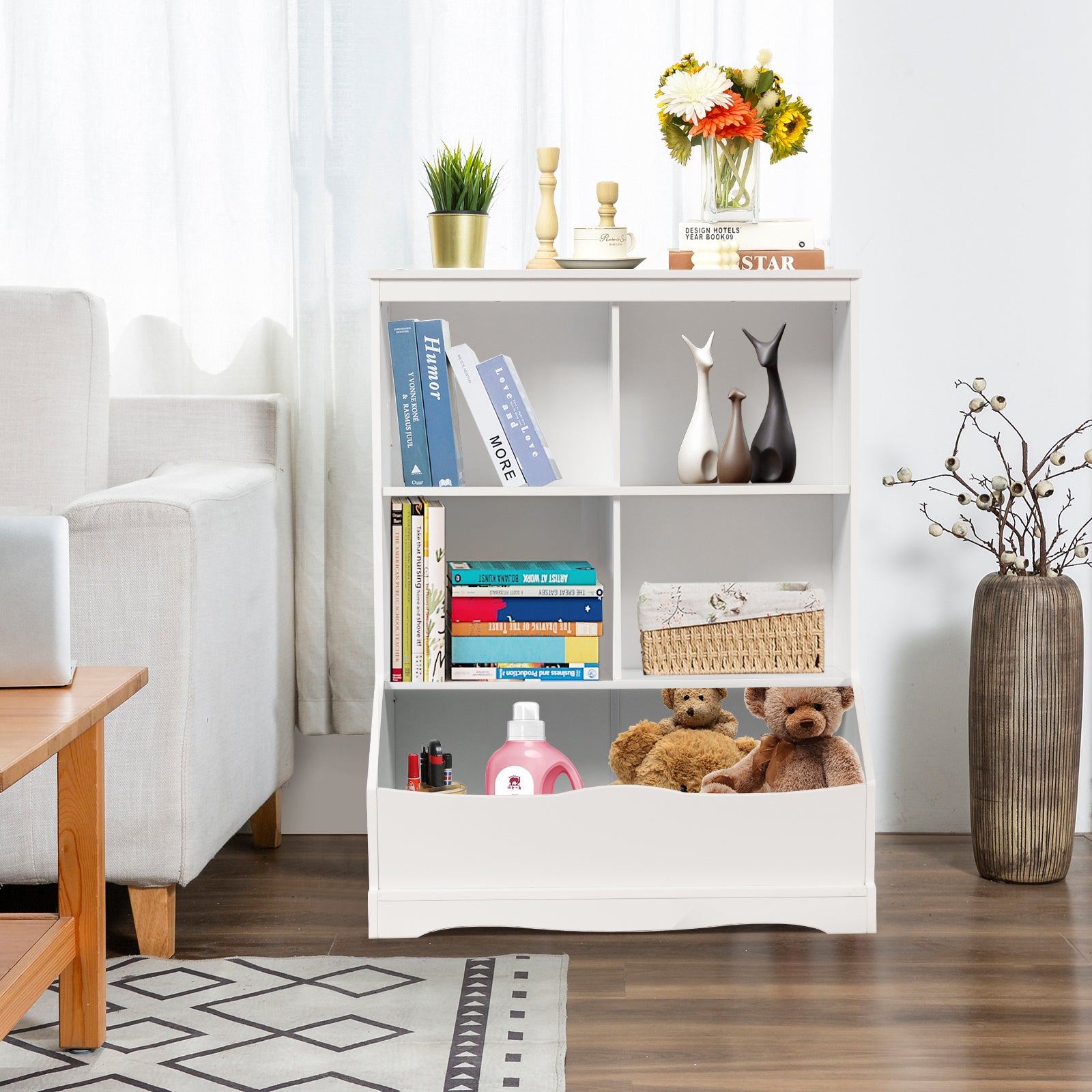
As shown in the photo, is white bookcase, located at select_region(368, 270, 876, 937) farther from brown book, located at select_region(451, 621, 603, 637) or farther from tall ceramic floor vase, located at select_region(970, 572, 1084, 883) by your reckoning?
tall ceramic floor vase, located at select_region(970, 572, 1084, 883)

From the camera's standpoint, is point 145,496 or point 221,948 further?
point 221,948

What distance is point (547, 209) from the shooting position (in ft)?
5.83

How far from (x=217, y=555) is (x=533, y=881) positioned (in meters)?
0.62

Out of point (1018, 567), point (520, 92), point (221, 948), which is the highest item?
point (520, 92)

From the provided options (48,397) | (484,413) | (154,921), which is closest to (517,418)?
(484,413)

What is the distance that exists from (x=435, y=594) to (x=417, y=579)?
4 centimetres

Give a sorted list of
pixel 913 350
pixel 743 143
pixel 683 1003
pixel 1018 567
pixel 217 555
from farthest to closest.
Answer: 1. pixel 913 350
2. pixel 1018 567
3. pixel 743 143
4. pixel 217 555
5. pixel 683 1003

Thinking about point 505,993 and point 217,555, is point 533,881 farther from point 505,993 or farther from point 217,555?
point 217,555

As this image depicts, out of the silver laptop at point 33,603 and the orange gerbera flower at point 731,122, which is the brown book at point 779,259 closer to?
the orange gerbera flower at point 731,122

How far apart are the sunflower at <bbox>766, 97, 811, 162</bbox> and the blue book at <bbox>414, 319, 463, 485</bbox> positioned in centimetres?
56

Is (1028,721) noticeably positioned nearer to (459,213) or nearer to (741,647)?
(741,647)

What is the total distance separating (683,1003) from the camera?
1408 millimetres

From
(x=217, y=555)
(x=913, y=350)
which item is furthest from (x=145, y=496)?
(x=913, y=350)

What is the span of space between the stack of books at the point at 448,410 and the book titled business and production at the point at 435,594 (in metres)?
0.06
